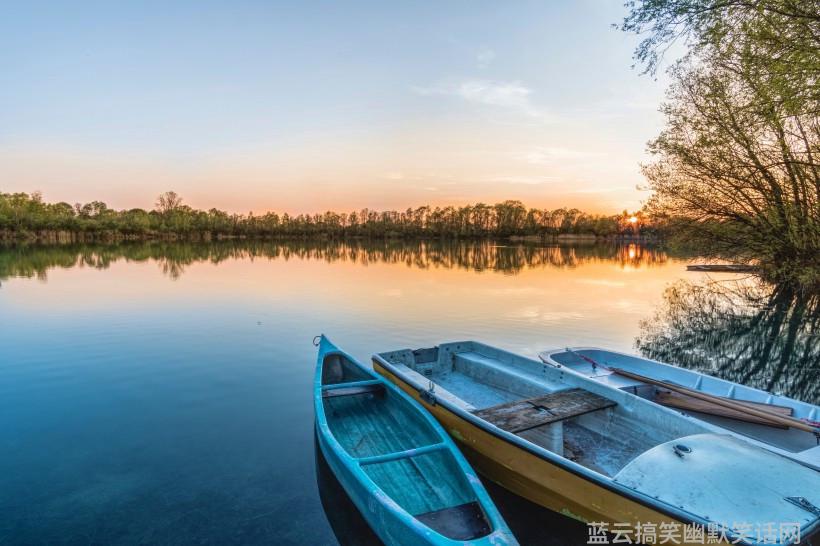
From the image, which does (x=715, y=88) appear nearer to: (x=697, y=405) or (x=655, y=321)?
(x=655, y=321)

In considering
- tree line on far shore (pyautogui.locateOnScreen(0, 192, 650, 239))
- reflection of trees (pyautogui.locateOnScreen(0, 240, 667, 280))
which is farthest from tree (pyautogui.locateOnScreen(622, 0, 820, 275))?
tree line on far shore (pyautogui.locateOnScreen(0, 192, 650, 239))

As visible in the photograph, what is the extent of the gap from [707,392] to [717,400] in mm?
923

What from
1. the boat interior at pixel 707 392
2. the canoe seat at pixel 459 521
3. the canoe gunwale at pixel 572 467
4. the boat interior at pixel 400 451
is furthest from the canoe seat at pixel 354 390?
the boat interior at pixel 707 392

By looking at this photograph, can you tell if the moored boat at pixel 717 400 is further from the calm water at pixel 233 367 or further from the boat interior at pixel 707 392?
the calm water at pixel 233 367

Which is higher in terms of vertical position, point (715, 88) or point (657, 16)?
point (715, 88)

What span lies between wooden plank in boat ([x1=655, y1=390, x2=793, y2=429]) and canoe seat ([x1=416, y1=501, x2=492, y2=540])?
163 inches

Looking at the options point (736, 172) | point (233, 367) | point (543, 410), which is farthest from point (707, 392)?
point (736, 172)

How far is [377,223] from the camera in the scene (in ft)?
462

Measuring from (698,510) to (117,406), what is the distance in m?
9.63

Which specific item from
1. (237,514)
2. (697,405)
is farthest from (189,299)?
(697,405)

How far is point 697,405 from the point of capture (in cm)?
670

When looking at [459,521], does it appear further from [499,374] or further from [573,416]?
[499,374]

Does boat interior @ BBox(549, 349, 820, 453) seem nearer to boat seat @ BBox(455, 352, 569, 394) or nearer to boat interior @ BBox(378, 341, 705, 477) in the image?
→ boat interior @ BBox(378, 341, 705, 477)

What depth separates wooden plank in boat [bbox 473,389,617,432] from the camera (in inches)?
229
